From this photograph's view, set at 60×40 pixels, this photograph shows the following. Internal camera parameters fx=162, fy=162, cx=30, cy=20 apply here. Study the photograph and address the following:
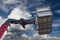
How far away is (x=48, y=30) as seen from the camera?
101 inches

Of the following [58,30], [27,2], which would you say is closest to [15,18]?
[27,2]

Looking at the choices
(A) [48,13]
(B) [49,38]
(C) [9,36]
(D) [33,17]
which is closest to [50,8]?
(A) [48,13]

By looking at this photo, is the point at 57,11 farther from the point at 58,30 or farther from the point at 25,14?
the point at 25,14

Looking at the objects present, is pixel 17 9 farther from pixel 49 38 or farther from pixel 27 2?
pixel 49 38

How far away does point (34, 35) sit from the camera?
8.57 ft

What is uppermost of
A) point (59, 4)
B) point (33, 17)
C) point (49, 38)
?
point (59, 4)

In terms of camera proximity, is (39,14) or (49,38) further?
(49,38)

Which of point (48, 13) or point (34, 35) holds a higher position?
point (48, 13)

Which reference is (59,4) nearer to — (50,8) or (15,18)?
(50,8)

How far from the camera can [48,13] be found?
2.49 m

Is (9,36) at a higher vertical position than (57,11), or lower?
lower

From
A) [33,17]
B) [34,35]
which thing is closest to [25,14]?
[33,17]

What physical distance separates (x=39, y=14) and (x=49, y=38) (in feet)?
1.48

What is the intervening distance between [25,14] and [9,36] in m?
0.44
